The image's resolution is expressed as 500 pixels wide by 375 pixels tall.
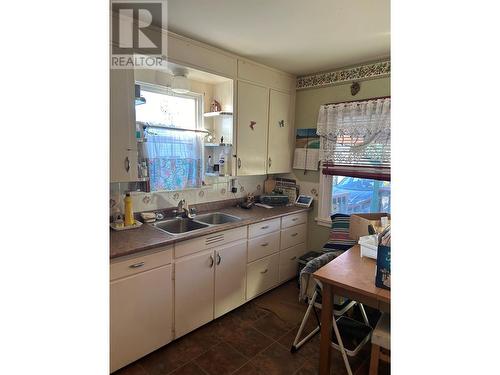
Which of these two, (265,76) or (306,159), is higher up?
(265,76)

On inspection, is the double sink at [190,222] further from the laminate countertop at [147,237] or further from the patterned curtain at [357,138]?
the patterned curtain at [357,138]


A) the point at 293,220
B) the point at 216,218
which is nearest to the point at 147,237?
the point at 216,218

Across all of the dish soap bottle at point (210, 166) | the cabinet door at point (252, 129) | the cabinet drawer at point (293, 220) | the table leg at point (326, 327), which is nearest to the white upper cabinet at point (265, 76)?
the cabinet door at point (252, 129)

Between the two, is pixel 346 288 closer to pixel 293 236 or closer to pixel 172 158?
pixel 293 236

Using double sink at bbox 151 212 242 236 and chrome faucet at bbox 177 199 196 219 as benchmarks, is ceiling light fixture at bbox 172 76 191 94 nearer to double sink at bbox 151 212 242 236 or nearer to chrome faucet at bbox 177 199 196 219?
chrome faucet at bbox 177 199 196 219

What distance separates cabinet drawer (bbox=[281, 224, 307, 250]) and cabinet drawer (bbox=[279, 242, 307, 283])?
0.19 feet

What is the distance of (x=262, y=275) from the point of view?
2785mm

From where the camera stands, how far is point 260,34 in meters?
2.17

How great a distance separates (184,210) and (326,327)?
1559mm

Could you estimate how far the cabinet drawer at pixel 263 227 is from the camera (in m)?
2.58
